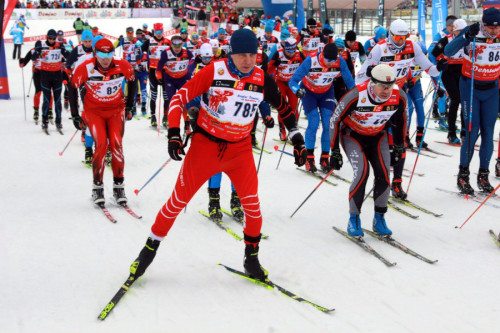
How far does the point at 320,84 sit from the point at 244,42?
14.3 ft

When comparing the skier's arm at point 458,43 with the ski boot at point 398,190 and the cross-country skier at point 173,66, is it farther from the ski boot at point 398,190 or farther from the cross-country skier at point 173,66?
the cross-country skier at point 173,66

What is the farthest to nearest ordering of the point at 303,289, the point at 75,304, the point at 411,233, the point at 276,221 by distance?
the point at 276,221 → the point at 411,233 → the point at 303,289 → the point at 75,304

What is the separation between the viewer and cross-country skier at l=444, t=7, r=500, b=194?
6.63 metres

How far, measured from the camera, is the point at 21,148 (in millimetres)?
10477

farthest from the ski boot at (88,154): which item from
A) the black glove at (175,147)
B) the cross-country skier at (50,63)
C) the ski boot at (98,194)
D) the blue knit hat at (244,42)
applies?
the blue knit hat at (244,42)

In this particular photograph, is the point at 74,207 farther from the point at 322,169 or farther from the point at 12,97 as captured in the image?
the point at 12,97

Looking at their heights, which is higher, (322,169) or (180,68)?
(180,68)

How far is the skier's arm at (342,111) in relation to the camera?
532cm

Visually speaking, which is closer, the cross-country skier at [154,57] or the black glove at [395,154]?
the black glove at [395,154]

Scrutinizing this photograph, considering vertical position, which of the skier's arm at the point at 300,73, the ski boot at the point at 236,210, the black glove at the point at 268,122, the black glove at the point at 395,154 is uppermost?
the skier's arm at the point at 300,73

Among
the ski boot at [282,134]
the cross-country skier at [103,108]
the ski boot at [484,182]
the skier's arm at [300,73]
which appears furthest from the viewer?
the ski boot at [282,134]

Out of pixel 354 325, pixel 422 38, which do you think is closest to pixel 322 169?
pixel 354 325

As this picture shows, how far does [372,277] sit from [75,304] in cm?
240

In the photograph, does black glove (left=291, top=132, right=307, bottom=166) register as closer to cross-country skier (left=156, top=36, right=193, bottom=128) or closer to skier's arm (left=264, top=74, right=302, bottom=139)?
skier's arm (left=264, top=74, right=302, bottom=139)
